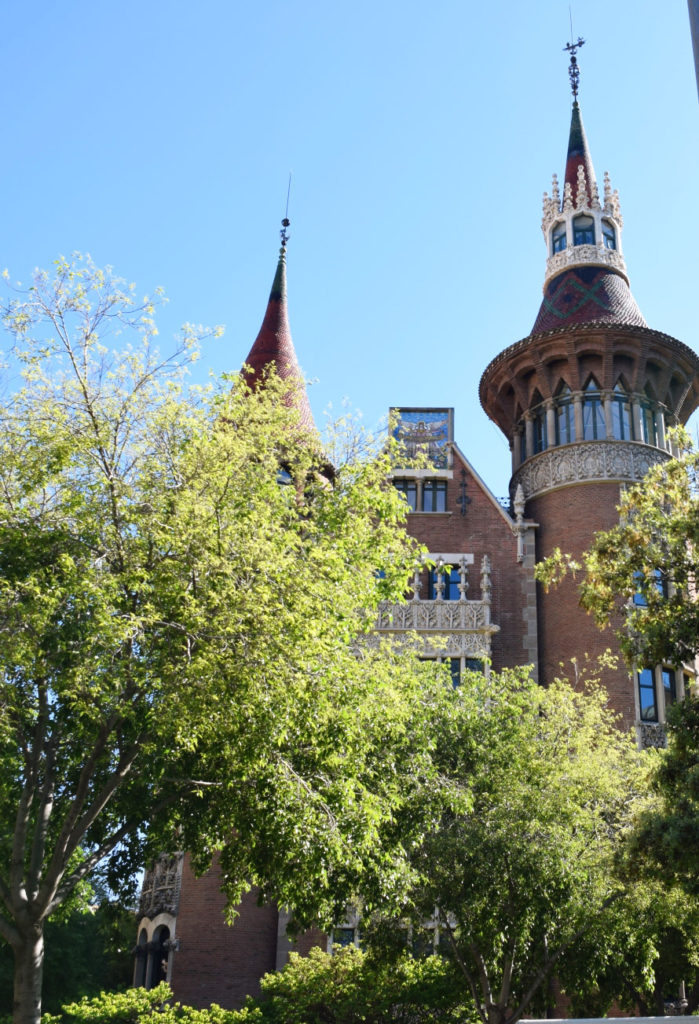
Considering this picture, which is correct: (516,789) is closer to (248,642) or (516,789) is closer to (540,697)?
(540,697)

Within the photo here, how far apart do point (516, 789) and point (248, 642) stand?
21.1ft

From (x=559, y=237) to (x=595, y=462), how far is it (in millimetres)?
8058

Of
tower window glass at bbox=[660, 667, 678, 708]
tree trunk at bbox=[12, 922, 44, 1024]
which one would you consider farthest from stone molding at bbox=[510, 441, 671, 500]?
tree trunk at bbox=[12, 922, 44, 1024]

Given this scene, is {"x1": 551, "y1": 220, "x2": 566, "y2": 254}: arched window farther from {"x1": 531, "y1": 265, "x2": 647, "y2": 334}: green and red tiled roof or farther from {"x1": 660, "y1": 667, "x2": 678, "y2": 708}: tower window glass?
{"x1": 660, "y1": 667, "x2": 678, "y2": 708}: tower window glass

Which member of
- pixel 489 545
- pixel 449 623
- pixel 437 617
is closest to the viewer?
pixel 449 623

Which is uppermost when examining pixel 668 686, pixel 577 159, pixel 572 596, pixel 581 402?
pixel 577 159

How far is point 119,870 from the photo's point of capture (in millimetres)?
13258

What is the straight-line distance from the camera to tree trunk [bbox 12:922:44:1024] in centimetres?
1037

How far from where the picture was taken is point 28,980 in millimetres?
10461

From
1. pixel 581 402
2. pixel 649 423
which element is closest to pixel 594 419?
pixel 581 402

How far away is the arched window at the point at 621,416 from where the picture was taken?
2569cm

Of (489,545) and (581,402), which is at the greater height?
(581,402)

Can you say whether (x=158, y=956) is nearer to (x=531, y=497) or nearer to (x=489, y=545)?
(x=489, y=545)

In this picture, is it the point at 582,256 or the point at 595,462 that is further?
the point at 582,256
